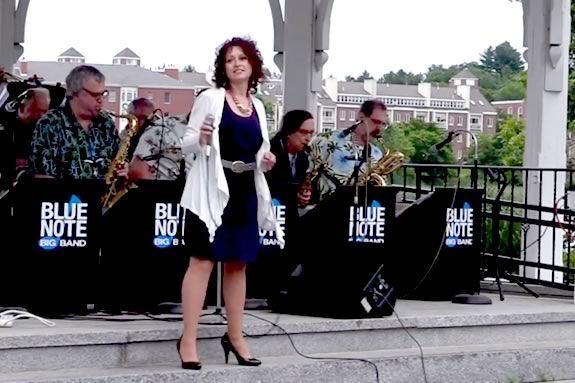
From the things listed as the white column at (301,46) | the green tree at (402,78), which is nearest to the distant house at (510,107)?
the green tree at (402,78)

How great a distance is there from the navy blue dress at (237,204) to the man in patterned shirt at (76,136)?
1408mm

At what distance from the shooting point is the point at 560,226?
1111cm

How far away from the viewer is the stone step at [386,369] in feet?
24.3

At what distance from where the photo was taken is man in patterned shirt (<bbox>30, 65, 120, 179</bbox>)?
8.48 meters

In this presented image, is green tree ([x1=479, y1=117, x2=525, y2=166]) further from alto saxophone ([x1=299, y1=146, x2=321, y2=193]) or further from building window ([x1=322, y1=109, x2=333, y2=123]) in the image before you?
alto saxophone ([x1=299, y1=146, x2=321, y2=193])

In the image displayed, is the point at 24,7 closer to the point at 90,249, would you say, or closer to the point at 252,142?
the point at 90,249

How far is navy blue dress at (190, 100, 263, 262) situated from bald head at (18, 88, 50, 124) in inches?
104

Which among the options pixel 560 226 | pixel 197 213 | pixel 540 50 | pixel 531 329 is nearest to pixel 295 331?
pixel 197 213

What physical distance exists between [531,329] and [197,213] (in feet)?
10.8

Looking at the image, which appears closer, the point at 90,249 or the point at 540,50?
the point at 90,249

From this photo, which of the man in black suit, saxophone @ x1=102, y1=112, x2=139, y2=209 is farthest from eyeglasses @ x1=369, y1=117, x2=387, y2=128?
saxophone @ x1=102, y1=112, x2=139, y2=209

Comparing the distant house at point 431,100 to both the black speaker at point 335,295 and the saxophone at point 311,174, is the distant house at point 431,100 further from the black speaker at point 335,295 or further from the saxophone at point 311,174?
the black speaker at point 335,295

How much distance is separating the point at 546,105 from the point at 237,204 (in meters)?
5.28

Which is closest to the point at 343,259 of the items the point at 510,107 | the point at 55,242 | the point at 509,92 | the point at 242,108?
the point at 242,108
